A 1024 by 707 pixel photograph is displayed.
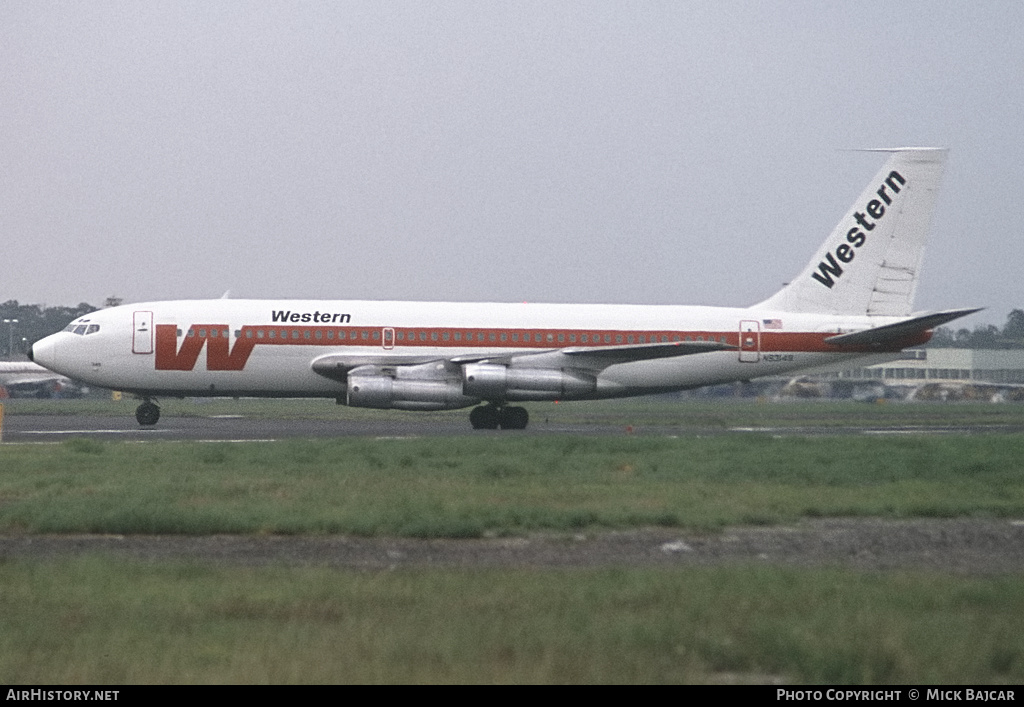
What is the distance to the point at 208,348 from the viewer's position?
3416 cm

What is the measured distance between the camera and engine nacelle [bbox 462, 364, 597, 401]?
33469mm

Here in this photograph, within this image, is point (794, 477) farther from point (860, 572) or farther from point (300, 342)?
point (300, 342)

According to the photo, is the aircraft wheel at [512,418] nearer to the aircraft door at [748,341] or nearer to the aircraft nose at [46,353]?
the aircraft door at [748,341]

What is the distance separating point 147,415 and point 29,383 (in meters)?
60.5

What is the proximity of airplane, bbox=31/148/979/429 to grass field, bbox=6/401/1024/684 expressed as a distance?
14.0m

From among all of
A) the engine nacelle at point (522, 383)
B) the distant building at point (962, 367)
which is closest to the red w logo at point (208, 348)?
the engine nacelle at point (522, 383)

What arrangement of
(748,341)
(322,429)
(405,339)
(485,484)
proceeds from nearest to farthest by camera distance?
1. (485,484)
2. (405,339)
3. (322,429)
4. (748,341)

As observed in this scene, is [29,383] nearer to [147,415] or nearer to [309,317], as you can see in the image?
[147,415]

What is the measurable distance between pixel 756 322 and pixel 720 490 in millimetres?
19203

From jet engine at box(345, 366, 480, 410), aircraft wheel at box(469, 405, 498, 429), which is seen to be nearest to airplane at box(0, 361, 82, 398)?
aircraft wheel at box(469, 405, 498, 429)

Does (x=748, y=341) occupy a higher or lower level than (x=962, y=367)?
higher

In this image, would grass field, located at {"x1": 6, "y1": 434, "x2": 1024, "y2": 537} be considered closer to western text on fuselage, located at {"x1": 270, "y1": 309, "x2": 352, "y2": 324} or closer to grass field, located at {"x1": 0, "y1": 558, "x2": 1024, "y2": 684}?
grass field, located at {"x1": 0, "y1": 558, "x2": 1024, "y2": 684}

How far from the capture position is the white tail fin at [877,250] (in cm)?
3741

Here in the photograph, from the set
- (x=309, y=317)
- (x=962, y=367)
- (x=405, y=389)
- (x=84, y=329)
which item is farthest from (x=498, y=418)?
(x=962, y=367)
